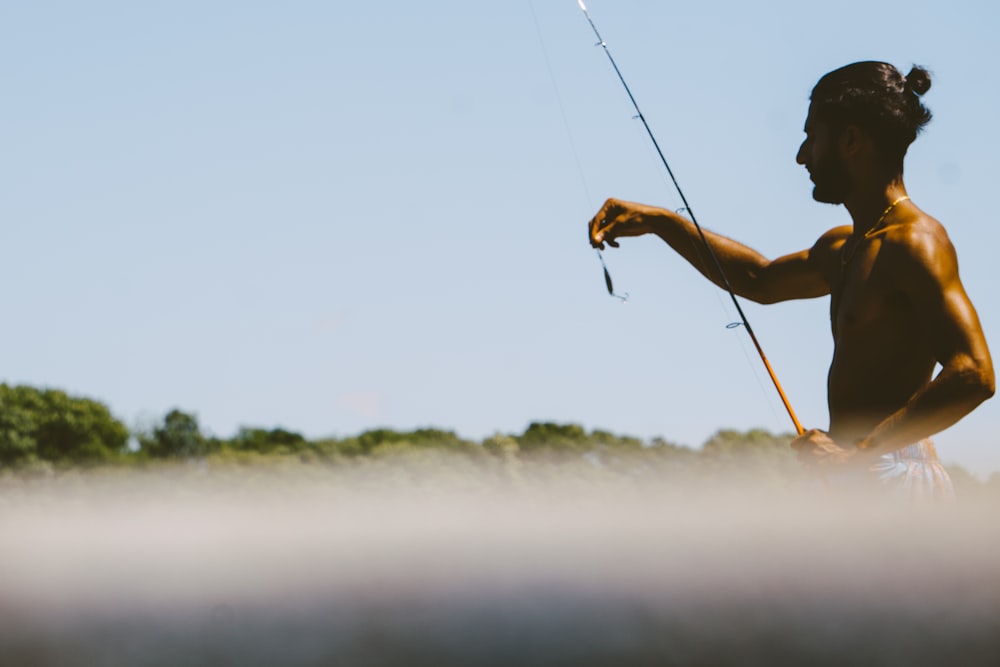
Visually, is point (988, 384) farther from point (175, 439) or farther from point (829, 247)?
point (175, 439)

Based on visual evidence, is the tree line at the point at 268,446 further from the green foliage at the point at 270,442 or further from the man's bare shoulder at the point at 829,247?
the man's bare shoulder at the point at 829,247

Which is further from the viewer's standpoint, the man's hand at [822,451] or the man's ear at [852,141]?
the man's ear at [852,141]

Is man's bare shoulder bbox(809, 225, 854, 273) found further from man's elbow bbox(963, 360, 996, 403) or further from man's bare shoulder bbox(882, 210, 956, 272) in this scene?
man's elbow bbox(963, 360, 996, 403)

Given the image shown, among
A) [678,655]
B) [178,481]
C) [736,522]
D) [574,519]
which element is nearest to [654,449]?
[574,519]

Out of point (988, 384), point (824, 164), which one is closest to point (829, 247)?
point (824, 164)

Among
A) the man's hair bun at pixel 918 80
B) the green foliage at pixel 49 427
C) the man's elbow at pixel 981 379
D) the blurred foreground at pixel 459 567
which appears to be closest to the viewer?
the man's elbow at pixel 981 379

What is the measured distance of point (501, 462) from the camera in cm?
9500

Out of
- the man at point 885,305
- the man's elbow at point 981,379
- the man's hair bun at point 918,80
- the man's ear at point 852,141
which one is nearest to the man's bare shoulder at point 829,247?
the man at point 885,305

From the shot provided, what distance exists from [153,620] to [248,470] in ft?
137

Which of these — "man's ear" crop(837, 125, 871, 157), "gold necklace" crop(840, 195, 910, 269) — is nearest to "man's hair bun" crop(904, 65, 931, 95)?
"man's ear" crop(837, 125, 871, 157)

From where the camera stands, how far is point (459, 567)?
85562 mm

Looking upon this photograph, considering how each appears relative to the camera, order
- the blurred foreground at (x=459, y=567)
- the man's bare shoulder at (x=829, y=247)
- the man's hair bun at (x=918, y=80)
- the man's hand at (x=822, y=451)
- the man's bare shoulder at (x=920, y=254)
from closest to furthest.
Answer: the man's bare shoulder at (x=920, y=254), the man's hand at (x=822, y=451), the man's hair bun at (x=918, y=80), the man's bare shoulder at (x=829, y=247), the blurred foreground at (x=459, y=567)

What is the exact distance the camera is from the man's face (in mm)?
4203

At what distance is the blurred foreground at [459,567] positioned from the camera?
6.23 meters
